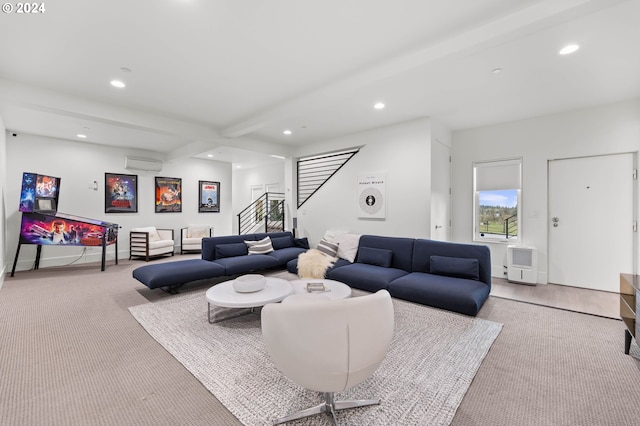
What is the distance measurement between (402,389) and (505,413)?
61 centimetres

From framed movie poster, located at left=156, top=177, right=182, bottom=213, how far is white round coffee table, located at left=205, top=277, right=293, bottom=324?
5.35m

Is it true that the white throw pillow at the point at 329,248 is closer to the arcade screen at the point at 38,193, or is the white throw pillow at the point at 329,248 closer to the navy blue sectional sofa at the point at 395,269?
the navy blue sectional sofa at the point at 395,269

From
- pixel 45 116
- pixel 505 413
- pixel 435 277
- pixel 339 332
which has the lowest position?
Result: pixel 505 413

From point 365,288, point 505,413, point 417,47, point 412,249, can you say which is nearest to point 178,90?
point 417,47

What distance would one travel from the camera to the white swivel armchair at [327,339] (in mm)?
1442

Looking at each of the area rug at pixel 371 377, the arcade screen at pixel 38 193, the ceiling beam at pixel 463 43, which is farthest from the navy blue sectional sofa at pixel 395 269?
the arcade screen at pixel 38 193

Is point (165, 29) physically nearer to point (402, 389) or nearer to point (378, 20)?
point (378, 20)

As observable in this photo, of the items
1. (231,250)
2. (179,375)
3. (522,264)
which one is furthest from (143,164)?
(522,264)

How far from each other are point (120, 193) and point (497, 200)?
8504 millimetres

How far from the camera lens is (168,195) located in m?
7.74

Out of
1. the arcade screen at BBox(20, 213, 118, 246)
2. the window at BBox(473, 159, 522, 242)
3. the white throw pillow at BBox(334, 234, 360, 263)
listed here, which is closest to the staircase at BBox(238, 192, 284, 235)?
the white throw pillow at BBox(334, 234, 360, 263)

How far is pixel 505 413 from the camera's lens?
1694 millimetres

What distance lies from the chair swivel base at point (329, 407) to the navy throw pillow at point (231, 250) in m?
3.57

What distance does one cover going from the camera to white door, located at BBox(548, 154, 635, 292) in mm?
4027
